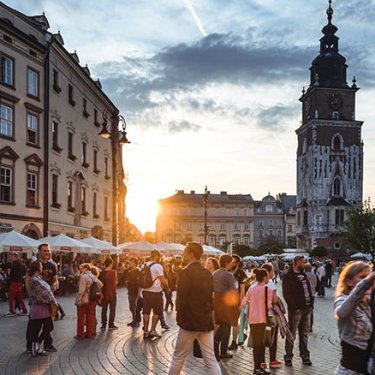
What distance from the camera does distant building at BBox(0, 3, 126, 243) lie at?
30953mm

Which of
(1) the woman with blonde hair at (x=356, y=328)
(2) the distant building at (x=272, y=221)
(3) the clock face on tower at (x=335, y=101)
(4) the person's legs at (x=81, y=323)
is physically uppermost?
(3) the clock face on tower at (x=335, y=101)

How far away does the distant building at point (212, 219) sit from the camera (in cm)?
14038

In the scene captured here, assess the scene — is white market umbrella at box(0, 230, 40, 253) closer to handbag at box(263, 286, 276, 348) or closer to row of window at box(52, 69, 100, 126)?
row of window at box(52, 69, 100, 126)

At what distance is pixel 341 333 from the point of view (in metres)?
5.89

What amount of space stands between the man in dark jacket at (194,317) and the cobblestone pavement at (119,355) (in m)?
2.25

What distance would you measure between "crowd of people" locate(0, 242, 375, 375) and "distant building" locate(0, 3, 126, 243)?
42.3 ft

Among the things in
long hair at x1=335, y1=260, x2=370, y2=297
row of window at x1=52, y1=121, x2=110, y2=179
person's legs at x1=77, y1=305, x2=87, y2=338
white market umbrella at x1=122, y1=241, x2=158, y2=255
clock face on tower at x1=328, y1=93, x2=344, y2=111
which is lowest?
white market umbrella at x1=122, y1=241, x2=158, y2=255

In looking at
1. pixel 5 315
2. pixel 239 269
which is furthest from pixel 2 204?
pixel 239 269

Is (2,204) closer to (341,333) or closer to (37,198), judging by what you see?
(37,198)

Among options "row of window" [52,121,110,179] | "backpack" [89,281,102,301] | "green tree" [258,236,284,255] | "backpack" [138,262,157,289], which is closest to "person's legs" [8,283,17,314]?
"backpack" [89,281,102,301]

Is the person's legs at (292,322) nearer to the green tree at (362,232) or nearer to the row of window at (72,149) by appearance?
the row of window at (72,149)

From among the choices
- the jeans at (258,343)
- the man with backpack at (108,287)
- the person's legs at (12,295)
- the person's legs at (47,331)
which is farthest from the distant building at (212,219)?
the jeans at (258,343)

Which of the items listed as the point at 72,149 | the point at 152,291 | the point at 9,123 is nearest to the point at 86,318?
the point at 152,291

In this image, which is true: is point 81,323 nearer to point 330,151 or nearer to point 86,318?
point 86,318
